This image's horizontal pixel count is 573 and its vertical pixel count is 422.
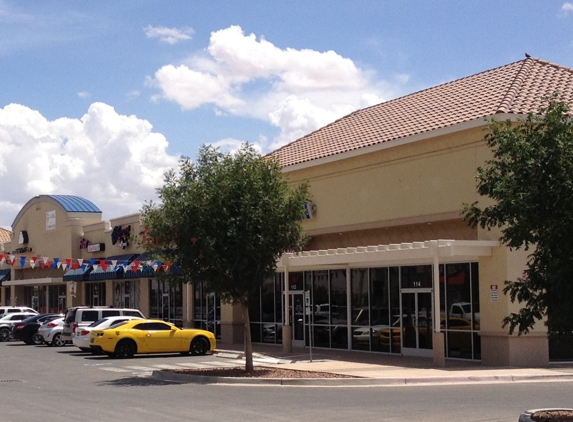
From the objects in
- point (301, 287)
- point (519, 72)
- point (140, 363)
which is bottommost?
point (140, 363)

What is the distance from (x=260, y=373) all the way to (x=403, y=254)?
5609 millimetres

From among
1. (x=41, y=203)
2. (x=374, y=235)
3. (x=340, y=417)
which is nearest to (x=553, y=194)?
(x=340, y=417)

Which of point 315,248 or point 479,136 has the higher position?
point 479,136

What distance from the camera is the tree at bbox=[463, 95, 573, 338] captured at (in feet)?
36.5

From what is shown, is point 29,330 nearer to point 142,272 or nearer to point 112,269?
point 112,269

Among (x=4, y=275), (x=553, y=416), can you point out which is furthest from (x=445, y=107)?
(x=4, y=275)

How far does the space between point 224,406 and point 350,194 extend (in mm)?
15036

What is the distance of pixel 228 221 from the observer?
22.0 m

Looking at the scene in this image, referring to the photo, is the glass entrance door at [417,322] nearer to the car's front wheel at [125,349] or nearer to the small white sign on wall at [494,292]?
the small white sign on wall at [494,292]

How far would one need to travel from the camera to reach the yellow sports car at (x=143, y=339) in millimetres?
29266

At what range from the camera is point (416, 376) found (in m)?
21.1

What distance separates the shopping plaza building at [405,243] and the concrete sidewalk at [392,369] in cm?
78

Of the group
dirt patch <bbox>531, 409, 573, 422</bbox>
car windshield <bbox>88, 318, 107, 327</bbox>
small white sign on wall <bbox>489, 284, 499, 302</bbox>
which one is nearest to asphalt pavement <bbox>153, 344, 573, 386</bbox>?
small white sign on wall <bbox>489, 284, 499, 302</bbox>

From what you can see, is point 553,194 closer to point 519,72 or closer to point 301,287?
point 519,72
